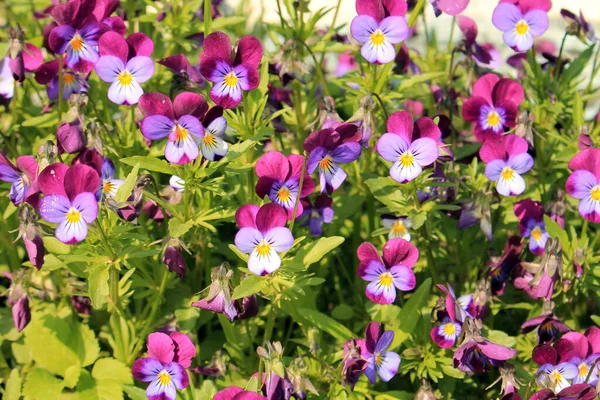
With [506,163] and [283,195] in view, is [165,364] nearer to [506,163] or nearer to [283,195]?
[283,195]

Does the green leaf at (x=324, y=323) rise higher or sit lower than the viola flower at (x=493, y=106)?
lower

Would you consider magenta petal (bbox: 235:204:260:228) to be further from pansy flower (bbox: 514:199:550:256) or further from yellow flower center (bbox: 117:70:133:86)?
pansy flower (bbox: 514:199:550:256)

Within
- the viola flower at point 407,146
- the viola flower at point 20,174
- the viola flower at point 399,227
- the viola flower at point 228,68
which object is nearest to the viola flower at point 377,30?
the viola flower at point 407,146

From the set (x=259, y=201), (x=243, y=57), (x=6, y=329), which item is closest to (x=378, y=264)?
(x=259, y=201)

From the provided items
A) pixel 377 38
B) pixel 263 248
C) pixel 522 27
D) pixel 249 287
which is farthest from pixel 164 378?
pixel 522 27

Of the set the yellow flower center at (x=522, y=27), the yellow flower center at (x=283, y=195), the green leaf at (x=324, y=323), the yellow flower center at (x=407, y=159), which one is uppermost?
the yellow flower center at (x=522, y=27)

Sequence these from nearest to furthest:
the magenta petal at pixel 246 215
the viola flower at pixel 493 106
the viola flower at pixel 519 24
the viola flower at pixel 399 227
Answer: the magenta petal at pixel 246 215, the viola flower at pixel 399 227, the viola flower at pixel 493 106, the viola flower at pixel 519 24

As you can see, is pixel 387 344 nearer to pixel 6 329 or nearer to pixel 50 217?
pixel 50 217

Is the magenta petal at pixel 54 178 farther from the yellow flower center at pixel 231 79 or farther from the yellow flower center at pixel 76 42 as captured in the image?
the yellow flower center at pixel 76 42
